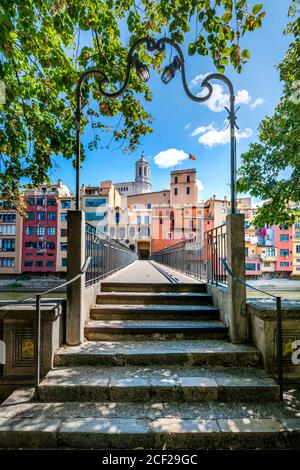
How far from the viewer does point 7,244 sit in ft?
161

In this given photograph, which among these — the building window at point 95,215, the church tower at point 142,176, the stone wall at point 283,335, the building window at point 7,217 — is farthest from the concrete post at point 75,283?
the church tower at point 142,176

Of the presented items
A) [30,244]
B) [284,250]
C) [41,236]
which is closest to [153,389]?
[41,236]

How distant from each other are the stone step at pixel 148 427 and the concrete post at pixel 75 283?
109 cm

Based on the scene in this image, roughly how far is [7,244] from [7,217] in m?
4.97

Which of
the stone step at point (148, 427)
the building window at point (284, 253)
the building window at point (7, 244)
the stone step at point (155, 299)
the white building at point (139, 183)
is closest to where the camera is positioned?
the stone step at point (148, 427)

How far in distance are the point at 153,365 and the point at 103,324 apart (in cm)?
116

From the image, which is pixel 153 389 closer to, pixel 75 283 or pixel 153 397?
pixel 153 397

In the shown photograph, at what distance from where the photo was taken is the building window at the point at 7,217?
48.4 meters

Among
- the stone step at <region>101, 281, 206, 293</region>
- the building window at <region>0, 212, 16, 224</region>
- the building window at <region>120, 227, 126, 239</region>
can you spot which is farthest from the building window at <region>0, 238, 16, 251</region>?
the stone step at <region>101, 281, 206, 293</region>

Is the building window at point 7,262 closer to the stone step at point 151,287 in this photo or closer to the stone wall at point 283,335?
the stone step at point 151,287

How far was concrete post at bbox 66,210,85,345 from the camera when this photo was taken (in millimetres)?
3863

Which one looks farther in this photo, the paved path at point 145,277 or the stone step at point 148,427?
the paved path at point 145,277

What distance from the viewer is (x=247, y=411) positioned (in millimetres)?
2820

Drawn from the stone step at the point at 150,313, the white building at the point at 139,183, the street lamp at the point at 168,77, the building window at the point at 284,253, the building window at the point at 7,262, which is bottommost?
the building window at the point at 7,262
